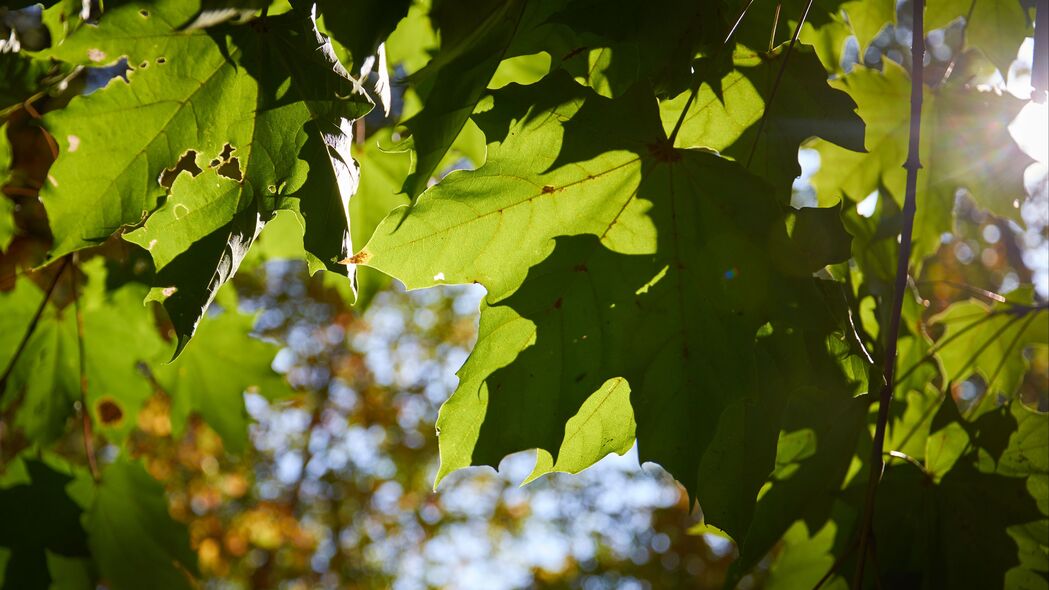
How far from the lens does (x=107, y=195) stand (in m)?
1.03

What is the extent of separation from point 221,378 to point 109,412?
29 centimetres

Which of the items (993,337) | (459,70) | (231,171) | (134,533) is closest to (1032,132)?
(993,337)

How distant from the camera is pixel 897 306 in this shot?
1.10 m

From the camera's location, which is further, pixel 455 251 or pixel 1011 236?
pixel 1011 236

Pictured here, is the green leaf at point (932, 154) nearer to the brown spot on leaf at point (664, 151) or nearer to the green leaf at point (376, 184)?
the brown spot on leaf at point (664, 151)

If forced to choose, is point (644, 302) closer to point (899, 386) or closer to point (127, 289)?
point (899, 386)

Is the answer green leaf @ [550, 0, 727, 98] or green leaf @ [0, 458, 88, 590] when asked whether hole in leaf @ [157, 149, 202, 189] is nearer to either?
green leaf @ [550, 0, 727, 98]

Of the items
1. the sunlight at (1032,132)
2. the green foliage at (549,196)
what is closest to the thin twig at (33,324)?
the green foliage at (549,196)

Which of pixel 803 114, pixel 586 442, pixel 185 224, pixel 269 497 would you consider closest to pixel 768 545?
pixel 586 442

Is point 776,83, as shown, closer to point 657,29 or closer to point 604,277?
point 657,29

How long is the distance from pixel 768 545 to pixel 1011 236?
8836 mm

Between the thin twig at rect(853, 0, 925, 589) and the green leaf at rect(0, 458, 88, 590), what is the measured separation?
1.65m

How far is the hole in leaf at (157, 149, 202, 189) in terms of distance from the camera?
105cm

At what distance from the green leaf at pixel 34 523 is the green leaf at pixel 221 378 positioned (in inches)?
16.2
